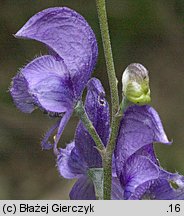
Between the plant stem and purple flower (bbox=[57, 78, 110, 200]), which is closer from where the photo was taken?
the plant stem

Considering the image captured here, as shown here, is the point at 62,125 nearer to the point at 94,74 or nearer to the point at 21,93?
the point at 21,93

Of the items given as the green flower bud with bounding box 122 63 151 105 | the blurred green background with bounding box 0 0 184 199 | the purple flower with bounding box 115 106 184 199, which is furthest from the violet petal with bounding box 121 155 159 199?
the blurred green background with bounding box 0 0 184 199

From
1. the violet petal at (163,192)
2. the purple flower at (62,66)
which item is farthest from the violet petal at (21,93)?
the violet petal at (163,192)

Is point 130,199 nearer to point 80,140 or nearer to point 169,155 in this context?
point 80,140

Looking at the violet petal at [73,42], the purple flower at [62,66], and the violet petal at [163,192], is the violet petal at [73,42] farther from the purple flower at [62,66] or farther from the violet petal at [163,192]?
the violet petal at [163,192]

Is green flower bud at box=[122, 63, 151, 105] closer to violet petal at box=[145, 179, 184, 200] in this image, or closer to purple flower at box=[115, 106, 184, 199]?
purple flower at box=[115, 106, 184, 199]

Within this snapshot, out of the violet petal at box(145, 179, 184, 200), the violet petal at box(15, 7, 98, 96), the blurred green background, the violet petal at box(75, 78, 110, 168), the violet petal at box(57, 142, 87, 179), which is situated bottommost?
the blurred green background

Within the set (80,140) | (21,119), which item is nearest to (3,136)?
(21,119)

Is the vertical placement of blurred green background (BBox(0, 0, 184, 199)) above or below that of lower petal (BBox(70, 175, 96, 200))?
below
